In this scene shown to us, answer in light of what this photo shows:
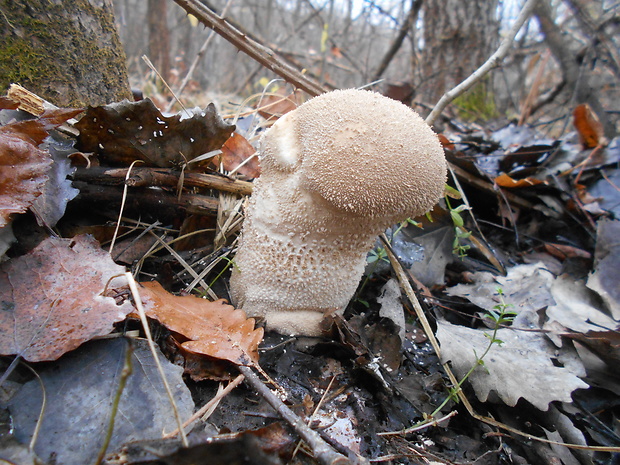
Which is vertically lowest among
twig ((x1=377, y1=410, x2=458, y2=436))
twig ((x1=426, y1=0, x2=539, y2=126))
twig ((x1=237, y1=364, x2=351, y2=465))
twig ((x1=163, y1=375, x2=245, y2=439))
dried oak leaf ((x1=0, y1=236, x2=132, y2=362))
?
twig ((x1=377, y1=410, x2=458, y2=436))

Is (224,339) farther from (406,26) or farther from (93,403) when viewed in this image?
(406,26)

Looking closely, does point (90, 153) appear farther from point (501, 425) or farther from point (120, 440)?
point (501, 425)

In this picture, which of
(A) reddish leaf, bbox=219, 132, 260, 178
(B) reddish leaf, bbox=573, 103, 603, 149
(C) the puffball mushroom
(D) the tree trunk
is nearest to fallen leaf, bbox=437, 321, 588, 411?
(C) the puffball mushroom

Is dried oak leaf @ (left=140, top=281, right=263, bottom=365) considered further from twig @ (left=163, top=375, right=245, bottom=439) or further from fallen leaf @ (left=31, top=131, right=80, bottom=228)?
fallen leaf @ (left=31, top=131, right=80, bottom=228)

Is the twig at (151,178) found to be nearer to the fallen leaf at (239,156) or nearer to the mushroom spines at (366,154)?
the fallen leaf at (239,156)

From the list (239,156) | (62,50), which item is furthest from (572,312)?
(62,50)

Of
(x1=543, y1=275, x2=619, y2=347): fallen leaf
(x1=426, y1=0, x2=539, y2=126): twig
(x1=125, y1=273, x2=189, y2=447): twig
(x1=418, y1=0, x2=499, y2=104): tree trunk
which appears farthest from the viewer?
(x1=418, y1=0, x2=499, y2=104): tree trunk
